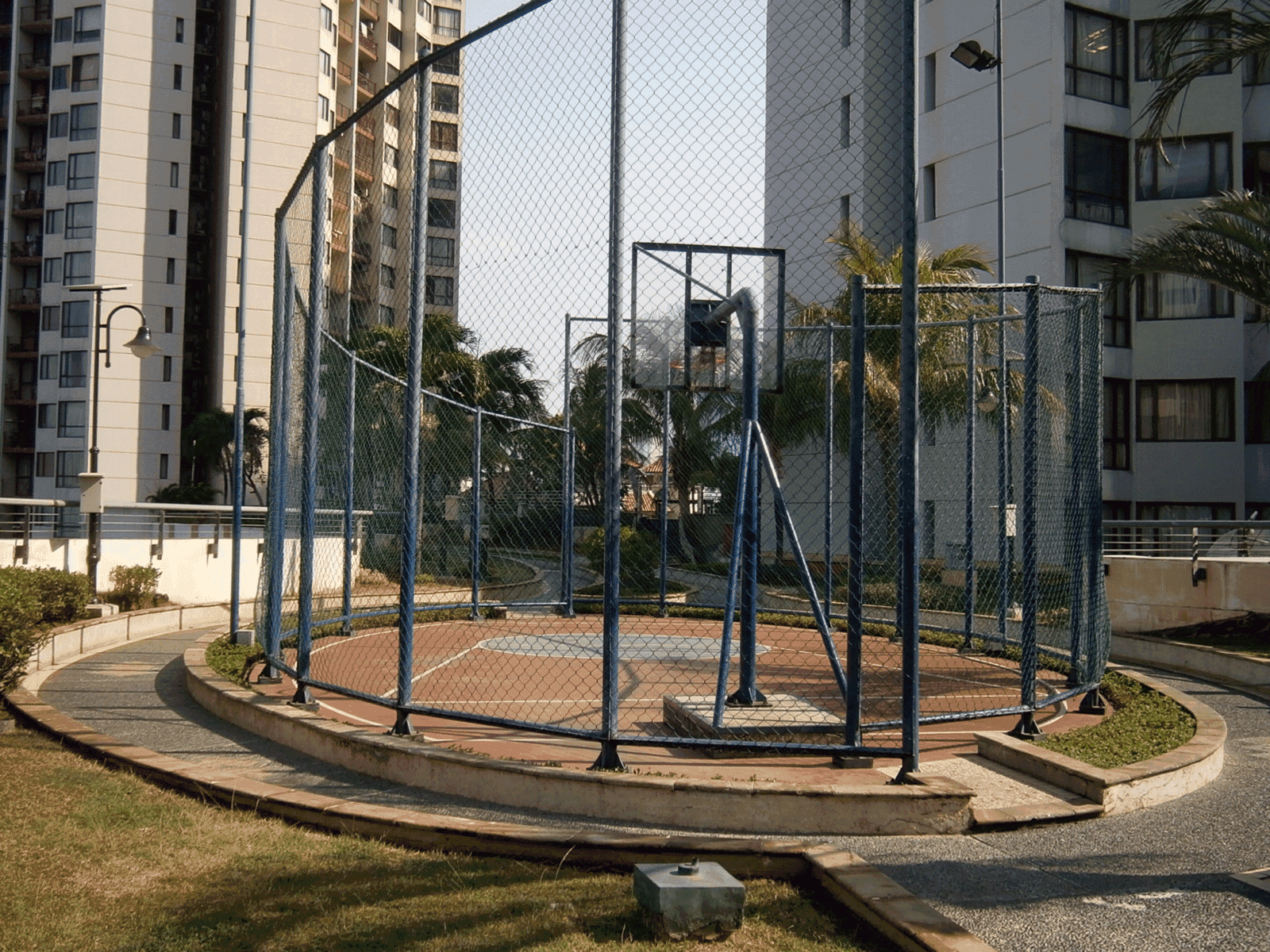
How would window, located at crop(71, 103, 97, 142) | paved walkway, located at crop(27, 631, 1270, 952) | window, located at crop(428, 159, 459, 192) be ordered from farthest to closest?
window, located at crop(71, 103, 97, 142)
window, located at crop(428, 159, 459, 192)
paved walkway, located at crop(27, 631, 1270, 952)

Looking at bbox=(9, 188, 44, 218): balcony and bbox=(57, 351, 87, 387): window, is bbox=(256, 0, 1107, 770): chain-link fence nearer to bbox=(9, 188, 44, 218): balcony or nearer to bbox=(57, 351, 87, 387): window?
bbox=(57, 351, 87, 387): window

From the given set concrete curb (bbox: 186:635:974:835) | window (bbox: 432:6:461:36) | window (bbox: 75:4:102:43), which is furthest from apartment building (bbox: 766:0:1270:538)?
window (bbox: 432:6:461:36)

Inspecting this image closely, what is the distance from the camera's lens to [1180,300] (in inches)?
1033

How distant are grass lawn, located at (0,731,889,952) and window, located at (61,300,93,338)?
4886cm

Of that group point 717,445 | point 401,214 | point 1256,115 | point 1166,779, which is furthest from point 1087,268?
point 1166,779

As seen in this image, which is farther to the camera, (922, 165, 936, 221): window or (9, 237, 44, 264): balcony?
(9, 237, 44, 264): balcony

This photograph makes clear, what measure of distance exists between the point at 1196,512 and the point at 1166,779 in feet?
74.4

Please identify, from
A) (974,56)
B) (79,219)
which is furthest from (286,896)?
(79,219)

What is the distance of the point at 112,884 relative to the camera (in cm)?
426

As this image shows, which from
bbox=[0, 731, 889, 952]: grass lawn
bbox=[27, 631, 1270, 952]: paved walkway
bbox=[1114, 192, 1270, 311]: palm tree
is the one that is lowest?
bbox=[27, 631, 1270, 952]: paved walkway

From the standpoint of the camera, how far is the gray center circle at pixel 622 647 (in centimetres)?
1088

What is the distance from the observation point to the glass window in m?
7.54

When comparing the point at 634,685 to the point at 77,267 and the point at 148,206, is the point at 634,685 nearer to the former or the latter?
the point at 148,206

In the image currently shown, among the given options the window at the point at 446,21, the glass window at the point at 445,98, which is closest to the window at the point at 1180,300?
the glass window at the point at 445,98
